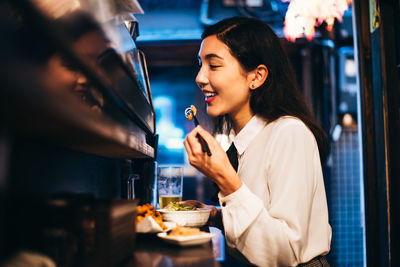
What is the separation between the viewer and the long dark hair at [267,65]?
1.49 meters

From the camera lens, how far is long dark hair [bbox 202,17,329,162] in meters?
1.49

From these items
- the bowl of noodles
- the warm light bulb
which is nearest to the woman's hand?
the bowl of noodles

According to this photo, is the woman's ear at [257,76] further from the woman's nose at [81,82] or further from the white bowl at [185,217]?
the woman's nose at [81,82]

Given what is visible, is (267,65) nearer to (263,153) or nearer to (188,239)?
(263,153)

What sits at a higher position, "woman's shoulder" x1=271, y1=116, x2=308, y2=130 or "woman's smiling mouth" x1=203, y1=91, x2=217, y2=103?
"woman's smiling mouth" x1=203, y1=91, x2=217, y2=103

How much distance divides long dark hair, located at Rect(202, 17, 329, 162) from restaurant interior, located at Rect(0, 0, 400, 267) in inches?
16.6

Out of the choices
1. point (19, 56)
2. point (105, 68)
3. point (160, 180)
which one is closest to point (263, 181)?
point (160, 180)

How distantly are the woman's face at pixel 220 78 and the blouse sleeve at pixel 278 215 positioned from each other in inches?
14.7

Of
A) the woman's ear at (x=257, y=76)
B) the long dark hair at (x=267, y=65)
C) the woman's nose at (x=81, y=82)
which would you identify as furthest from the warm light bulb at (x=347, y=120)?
the woman's nose at (x=81, y=82)

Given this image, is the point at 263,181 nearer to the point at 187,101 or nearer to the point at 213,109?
the point at 213,109

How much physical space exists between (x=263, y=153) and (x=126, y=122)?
615 millimetres

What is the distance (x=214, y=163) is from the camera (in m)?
1.20

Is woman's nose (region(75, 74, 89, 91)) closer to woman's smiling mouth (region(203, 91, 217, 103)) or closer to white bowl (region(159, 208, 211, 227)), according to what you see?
white bowl (region(159, 208, 211, 227))

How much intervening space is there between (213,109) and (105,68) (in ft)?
2.57
